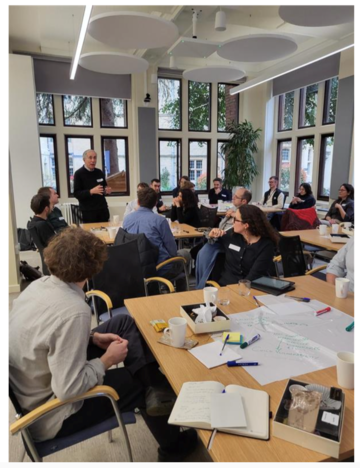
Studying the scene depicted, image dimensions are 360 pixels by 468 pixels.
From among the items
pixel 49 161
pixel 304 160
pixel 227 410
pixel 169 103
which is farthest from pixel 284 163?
pixel 227 410

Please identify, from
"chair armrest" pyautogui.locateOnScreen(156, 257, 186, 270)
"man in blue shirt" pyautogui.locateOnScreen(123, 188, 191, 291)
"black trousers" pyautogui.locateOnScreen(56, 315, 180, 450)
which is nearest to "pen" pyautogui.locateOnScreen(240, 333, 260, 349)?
"black trousers" pyautogui.locateOnScreen(56, 315, 180, 450)

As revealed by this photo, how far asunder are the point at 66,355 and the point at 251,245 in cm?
186

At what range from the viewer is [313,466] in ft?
3.02

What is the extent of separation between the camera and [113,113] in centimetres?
809

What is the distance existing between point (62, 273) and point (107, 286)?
1.19m

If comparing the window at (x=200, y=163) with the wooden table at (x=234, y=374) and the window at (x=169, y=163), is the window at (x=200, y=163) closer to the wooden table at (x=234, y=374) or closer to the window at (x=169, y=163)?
the window at (x=169, y=163)

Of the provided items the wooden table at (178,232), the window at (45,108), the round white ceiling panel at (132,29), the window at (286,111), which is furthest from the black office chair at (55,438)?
the window at (286,111)

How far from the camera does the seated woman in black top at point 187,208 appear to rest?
4941mm

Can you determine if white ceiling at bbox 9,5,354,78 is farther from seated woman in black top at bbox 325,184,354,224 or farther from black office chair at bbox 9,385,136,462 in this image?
black office chair at bbox 9,385,136,462

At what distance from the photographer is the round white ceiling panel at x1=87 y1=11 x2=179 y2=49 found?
3.41m

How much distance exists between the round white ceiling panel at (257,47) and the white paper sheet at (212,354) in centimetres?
391

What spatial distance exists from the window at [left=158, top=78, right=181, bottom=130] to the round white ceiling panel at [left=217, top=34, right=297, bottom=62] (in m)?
3.75

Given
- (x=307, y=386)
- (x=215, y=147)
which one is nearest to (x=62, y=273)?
(x=307, y=386)
